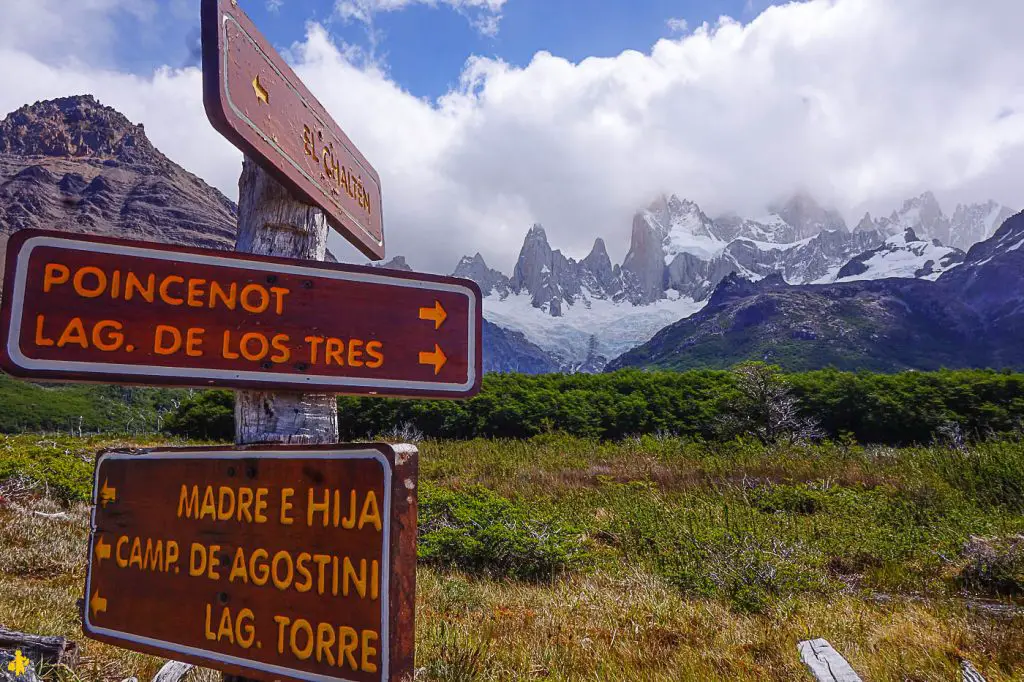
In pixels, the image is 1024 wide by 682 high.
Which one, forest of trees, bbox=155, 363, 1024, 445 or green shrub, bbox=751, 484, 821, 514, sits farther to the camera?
forest of trees, bbox=155, 363, 1024, 445

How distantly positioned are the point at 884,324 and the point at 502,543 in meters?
136

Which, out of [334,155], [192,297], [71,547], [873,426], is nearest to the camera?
[192,297]

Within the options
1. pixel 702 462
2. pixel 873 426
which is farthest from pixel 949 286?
pixel 702 462

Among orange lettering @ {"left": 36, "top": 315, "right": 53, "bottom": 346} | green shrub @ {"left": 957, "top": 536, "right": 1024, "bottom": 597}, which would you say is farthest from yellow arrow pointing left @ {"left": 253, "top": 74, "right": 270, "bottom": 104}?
green shrub @ {"left": 957, "top": 536, "right": 1024, "bottom": 597}

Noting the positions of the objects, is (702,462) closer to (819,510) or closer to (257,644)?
(819,510)

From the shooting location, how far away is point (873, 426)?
28844 millimetres

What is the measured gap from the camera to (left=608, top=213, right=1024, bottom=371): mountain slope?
10869 centimetres

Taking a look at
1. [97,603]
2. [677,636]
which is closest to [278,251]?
[97,603]

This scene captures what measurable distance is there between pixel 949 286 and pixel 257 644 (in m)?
175

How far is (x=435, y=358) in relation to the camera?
182cm

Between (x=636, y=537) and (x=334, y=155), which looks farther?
(x=636, y=537)

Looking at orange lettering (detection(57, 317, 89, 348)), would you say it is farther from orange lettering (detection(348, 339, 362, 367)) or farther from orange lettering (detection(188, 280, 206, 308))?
orange lettering (detection(348, 339, 362, 367))

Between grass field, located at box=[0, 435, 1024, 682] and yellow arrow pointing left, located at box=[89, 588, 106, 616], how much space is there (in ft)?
5.03

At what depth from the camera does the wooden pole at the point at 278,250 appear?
1815 millimetres
